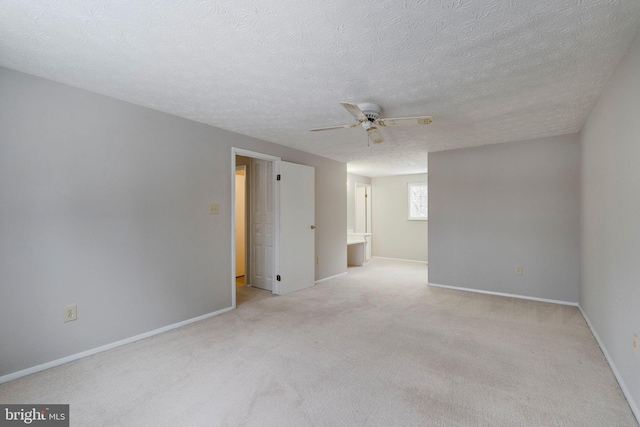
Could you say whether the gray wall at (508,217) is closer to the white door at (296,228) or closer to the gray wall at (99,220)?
the white door at (296,228)

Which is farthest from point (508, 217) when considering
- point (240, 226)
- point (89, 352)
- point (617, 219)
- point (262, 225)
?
point (89, 352)

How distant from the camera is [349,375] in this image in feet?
7.08

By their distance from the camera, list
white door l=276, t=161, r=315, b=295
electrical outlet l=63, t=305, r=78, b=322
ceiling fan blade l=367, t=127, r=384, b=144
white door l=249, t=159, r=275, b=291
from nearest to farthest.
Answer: electrical outlet l=63, t=305, r=78, b=322 → ceiling fan blade l=367, t=127, r=384, b=144 → white door l=276, t=161, r=315, b=295 → white door l=249, t=159, r=275, b=291

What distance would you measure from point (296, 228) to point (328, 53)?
2988mm

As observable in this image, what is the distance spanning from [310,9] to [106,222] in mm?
2428

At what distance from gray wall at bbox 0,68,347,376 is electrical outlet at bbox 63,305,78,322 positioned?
0.12ft

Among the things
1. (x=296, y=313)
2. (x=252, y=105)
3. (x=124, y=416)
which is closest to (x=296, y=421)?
(x=124, y=416)

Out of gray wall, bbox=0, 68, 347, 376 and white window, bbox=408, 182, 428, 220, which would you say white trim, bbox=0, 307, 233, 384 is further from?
white window, bbox=408, 182, 428, 220

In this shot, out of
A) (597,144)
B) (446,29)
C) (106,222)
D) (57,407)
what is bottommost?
(57,407)

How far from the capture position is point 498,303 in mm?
3887

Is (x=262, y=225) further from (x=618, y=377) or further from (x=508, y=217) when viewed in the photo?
(x=618, y=377)

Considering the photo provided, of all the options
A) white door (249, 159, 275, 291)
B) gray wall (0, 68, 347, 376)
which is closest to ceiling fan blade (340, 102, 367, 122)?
gray wall (0, 68, 347, 376)

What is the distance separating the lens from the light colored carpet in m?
1.74

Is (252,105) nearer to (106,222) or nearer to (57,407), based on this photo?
(106,222)
